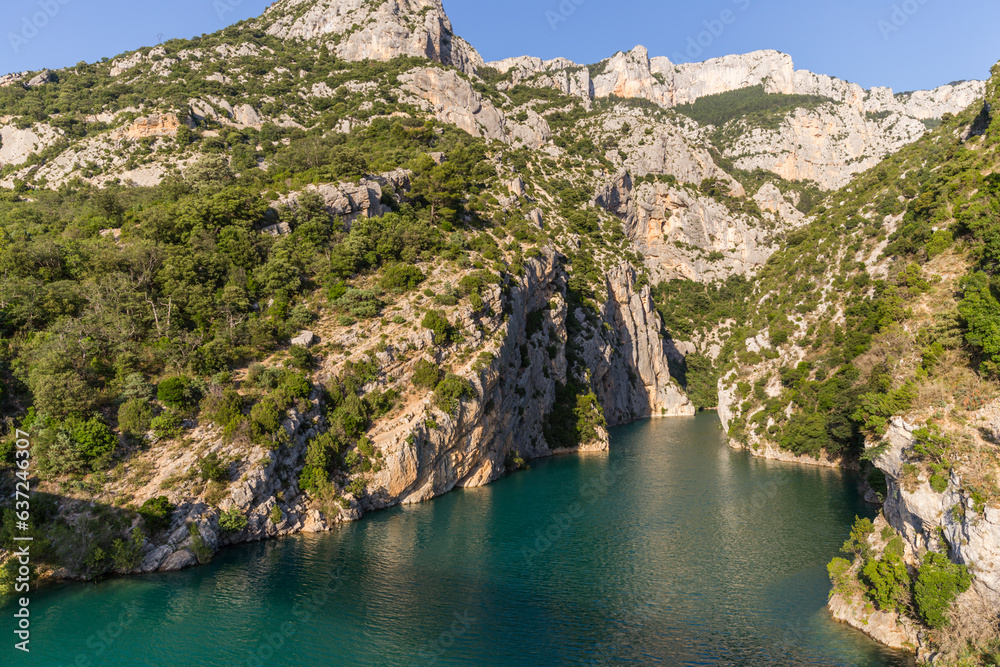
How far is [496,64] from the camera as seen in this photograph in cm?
17912

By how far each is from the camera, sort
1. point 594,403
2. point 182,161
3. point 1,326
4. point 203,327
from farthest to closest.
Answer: point 182,161 < point 594,403 < point 203,327 < point 1,326

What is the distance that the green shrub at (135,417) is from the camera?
109 feet

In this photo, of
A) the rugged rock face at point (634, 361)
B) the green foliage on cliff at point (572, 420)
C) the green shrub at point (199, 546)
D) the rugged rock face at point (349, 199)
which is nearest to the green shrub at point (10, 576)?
the green shrub at point (199, 546)

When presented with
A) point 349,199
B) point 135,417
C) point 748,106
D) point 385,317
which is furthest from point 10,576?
point 748,106

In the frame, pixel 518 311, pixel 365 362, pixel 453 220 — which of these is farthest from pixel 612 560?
pixel 453 220

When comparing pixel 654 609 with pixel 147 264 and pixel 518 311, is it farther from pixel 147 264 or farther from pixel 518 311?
pixel 147 264

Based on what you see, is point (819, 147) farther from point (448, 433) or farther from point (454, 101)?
point (448, 433)

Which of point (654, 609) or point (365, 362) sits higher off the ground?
point (365, 362)

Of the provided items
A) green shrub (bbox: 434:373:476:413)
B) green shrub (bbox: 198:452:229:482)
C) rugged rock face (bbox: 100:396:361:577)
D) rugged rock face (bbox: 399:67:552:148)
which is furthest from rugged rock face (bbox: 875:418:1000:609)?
rugged rock face (bbox: 399:67:552:148)

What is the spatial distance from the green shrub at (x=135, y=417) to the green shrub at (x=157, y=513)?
5726 mm

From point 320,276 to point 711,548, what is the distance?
4222 centimetres

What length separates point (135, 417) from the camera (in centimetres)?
3366

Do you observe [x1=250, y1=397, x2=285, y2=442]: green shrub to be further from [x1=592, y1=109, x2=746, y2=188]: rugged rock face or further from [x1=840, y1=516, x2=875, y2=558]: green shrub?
[x1=592, y1=109, x2=746, y2=188]: rugged rock face

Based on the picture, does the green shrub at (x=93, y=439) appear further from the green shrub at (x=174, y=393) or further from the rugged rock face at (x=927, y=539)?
the rugged rock face at (x=927, y=539)
